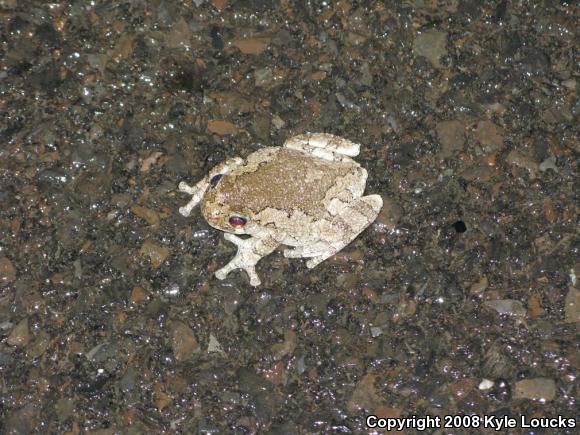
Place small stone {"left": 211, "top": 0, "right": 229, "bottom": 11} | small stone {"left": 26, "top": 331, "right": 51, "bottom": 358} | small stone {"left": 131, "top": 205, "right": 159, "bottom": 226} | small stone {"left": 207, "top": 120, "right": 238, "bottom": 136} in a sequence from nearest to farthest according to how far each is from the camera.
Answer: small stone {"left": 26, "top": 331, "right": 51, "bottom": 358} → small stone {"left": 131, "top": 205, "right": 159, "bottom": 226} → small stone {"left": 207, "top": 120, "right": 238, "bottom": 136} → small stone {"left": 211, "top": 0, "right": 229, "bottom": 11}

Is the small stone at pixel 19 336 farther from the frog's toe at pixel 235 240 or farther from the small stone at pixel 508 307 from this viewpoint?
the small stone at pixel 508 307

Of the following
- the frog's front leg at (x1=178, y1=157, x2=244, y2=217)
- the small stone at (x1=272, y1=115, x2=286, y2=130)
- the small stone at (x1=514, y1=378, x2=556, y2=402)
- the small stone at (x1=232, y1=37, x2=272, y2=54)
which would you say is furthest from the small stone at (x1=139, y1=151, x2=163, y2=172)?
the small stone at (x1=514, y1=378, x2=556, y2=402)

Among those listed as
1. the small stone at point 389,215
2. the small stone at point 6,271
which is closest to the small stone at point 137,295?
the small stone at point 6,271

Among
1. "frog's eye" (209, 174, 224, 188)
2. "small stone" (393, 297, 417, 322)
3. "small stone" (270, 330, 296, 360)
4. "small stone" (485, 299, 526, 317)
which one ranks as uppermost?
"frog's eye" (209, 174, 224, 188)

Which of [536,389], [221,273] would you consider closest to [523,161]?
[536,389]

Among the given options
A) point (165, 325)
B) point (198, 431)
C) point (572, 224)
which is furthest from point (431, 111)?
point (198, 431)

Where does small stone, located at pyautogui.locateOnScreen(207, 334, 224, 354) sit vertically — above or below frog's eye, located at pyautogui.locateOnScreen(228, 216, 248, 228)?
below

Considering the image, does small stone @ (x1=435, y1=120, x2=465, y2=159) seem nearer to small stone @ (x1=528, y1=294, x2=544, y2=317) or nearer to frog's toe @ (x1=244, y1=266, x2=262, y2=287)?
small stone @ (x1=528, y1=294, x2=544, y2=317)
